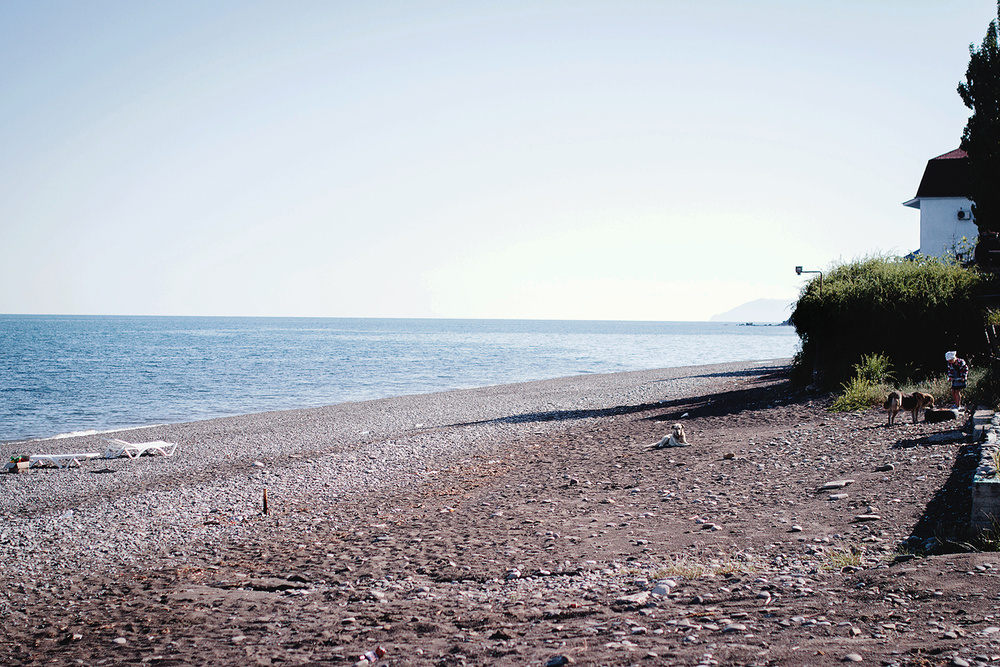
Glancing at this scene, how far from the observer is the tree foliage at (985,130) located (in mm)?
29844

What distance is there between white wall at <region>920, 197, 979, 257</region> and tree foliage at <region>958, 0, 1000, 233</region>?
1401 centimetres

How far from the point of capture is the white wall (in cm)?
4356

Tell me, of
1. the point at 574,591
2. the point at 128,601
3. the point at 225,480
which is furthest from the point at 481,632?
the point at 225,480

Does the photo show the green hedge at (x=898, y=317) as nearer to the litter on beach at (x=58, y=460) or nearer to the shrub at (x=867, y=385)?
the shrub at (x=867, y=385)

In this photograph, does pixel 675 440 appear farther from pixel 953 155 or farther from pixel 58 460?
pixel 953 155

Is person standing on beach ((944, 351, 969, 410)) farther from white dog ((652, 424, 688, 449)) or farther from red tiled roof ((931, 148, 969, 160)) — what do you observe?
red tiled roof ((931, 148, 969, 160))

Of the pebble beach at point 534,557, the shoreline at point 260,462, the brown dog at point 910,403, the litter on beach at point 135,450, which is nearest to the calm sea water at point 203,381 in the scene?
the shoreline at point 260,462

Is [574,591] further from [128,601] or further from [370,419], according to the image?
[370,419]

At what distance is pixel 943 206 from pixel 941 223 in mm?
1041

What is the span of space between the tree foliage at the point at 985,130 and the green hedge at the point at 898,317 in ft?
34.4

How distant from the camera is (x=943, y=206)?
44.3 m

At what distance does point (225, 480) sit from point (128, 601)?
8.65 m

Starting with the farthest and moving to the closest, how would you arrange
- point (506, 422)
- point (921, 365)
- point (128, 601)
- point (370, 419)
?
1. point (370, 419)
2. point (506, 422)
3. point (921, 365)
4. point (128, 601)

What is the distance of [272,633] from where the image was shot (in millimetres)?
7004
